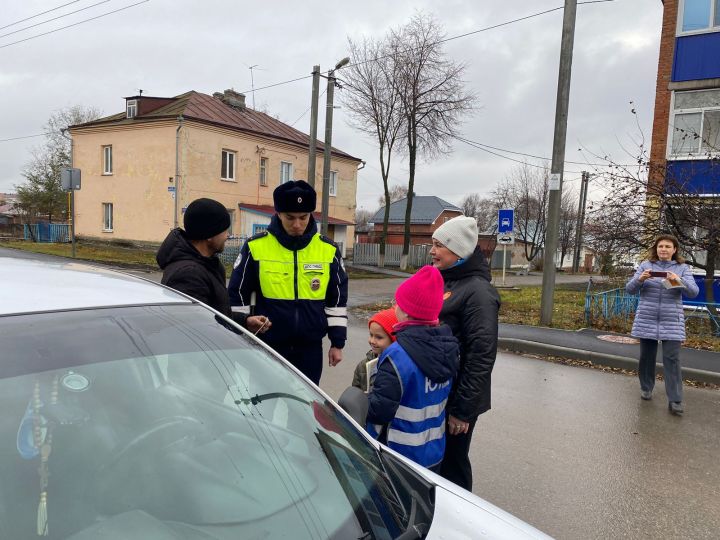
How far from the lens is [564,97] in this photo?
9.00 m

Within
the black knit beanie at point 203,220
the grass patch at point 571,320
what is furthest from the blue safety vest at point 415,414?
the grass patch at point 571,320

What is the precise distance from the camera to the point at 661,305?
16.5 feet

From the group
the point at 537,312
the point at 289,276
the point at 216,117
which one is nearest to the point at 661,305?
the point at 289,276

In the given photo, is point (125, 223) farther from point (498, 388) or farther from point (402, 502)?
point (402, 502)

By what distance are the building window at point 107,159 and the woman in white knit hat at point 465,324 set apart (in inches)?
1036

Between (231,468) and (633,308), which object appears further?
(633,308)

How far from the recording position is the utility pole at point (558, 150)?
29.2ft

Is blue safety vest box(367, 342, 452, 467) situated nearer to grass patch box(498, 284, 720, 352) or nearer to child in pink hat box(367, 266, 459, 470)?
child in pink hat box(367, 266, 459, 470)

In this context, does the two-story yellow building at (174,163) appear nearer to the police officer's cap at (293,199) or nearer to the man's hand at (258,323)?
the police officer's cap at (293,199)

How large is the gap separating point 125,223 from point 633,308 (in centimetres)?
2231

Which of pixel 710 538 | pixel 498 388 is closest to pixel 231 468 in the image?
pixel 710 538

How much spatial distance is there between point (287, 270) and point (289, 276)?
1.5 inches

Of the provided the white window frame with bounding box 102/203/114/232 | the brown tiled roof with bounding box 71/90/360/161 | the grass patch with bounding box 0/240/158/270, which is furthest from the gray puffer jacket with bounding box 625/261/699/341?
the white window frame with bounding box 102/203/114/232

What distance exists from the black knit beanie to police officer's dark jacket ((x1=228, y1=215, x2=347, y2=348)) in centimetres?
27
